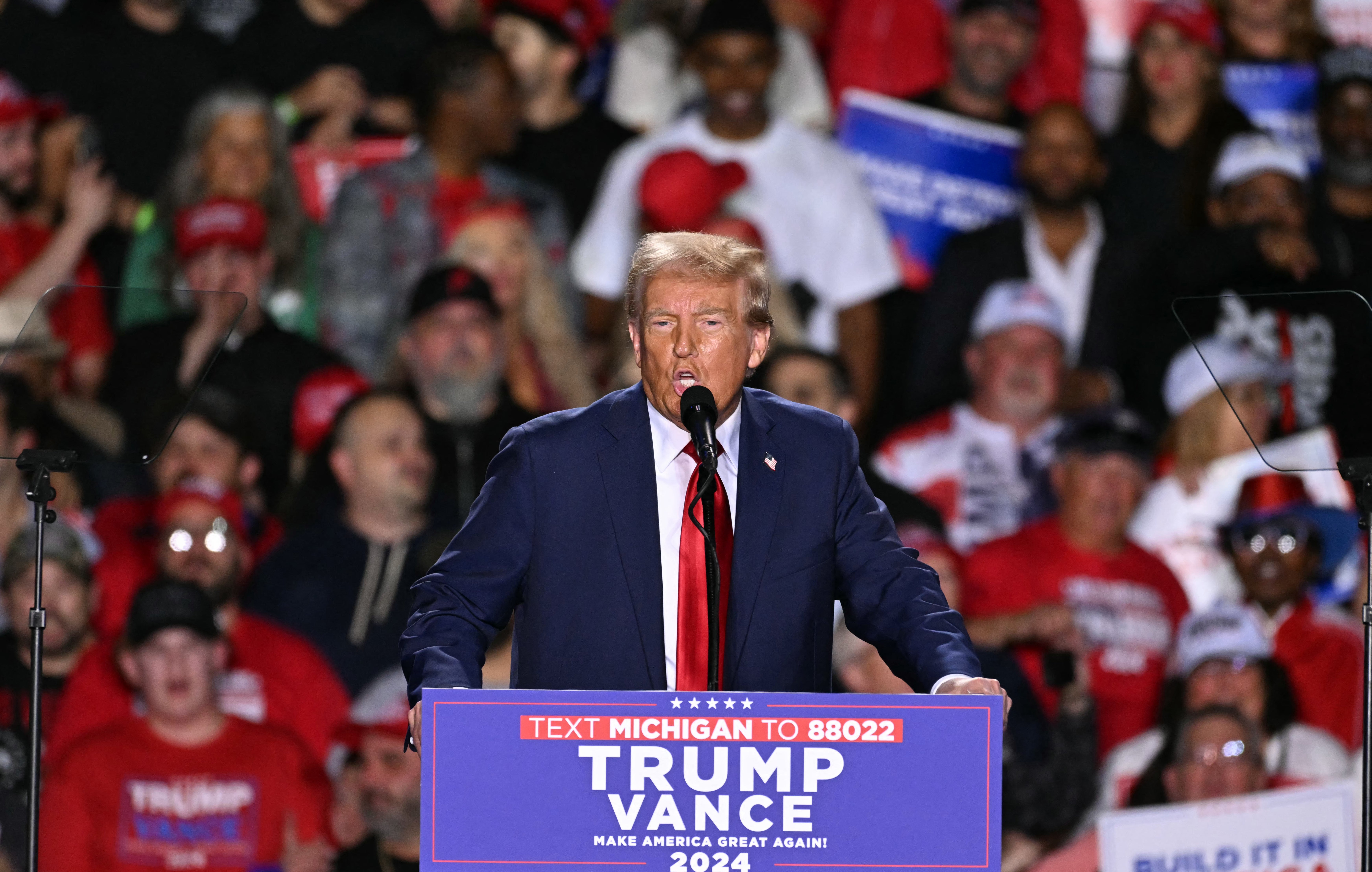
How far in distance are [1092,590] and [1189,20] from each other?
6.84ft

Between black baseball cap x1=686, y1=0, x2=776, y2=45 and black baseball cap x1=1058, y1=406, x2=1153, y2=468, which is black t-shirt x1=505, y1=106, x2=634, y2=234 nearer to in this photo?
black baseball cap x1=686, y1=0, x2=776, y2=45

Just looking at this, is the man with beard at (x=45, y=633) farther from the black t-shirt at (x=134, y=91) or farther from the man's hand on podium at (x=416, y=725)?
the man's hand on podium at (x=416, y=725)

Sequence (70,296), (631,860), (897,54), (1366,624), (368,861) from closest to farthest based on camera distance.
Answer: (631,860) < (1366,624) < (70,296) < (368,861) < (897,54)

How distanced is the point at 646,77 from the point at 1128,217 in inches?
68.4

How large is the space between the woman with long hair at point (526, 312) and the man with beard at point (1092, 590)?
4.72ft

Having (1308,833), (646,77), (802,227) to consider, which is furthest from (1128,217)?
(1308,833)

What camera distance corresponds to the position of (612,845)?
172cm

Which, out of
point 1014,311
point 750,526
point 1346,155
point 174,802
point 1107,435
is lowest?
point 174,802

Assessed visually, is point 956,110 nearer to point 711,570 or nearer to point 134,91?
point 134,91

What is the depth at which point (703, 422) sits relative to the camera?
1849 mm

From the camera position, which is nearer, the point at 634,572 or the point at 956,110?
the point at 634,572

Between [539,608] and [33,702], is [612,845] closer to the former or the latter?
[539,608]

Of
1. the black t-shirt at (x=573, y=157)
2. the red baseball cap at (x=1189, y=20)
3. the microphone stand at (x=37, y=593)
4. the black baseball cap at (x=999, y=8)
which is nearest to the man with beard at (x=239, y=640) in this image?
the black t-shirt at (x=573, y=157)

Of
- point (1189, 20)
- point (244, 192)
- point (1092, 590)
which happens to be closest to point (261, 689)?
point (244, 192)
